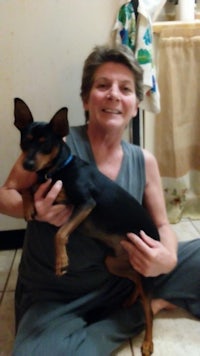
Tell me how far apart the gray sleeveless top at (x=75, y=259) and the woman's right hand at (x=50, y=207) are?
139 millimetres

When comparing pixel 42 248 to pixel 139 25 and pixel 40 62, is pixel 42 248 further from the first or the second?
pixel 139 25

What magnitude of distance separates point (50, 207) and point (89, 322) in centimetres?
49

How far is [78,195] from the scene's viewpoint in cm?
109

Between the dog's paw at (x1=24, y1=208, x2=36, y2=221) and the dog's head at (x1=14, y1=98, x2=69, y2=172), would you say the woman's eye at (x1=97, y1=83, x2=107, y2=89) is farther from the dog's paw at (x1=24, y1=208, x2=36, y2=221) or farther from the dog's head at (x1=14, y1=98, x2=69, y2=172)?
the dog's paw at (x1=24, y1=208, x2=36, y2=221)

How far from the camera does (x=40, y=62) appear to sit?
172 centimetres

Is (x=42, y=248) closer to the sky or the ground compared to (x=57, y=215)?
closer to the ground

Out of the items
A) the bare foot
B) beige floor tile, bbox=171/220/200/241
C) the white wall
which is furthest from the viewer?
beige floor tile, bbox=171/220/200/241

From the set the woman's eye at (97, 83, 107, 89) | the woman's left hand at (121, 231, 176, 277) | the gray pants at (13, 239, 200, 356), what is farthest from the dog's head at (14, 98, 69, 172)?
the gray pants at (13, 239, 200, 356)

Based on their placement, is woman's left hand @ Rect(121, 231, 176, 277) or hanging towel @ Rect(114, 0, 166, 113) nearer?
woman's left hand @ Rect(121, 231, 176, 277)

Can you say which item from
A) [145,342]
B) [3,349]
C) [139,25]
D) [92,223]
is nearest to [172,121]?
[139,25]

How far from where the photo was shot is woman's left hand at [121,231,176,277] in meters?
1.20

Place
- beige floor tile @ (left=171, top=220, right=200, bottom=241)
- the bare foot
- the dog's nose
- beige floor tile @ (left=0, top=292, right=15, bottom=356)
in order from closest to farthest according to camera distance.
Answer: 1. the dog's nose
2. beige floor tile @ (left=0, top=292, right=15, bottom=356)
3. the bare foot
4. beige floor tile @ (left=171, top=220, right=200, bottom=241)

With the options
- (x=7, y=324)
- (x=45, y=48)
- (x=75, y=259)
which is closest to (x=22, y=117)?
(x=75, y=259)

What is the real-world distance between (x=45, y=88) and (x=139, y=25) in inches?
20.6
